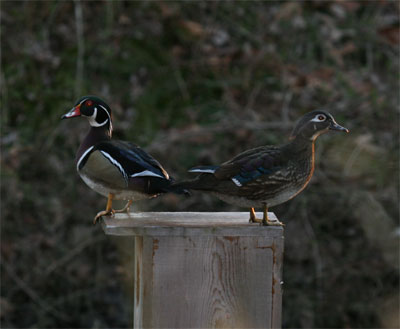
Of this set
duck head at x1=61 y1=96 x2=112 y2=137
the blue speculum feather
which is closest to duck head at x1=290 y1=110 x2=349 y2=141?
the blue speculum feather

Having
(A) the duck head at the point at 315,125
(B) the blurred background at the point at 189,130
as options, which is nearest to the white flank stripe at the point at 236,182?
(A) the duck head at the point at 315,125

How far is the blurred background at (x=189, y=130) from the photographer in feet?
17.3

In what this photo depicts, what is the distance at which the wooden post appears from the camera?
2.43 meters

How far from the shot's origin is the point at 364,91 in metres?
6.02

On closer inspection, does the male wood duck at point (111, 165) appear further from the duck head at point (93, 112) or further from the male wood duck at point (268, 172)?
the male wood duck at point (268, 172)

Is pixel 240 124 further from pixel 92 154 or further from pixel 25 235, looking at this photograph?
pixel 92 154

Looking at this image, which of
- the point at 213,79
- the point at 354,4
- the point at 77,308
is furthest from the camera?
the point at 354,4

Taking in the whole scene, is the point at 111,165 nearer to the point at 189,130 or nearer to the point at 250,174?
the point at 250,174

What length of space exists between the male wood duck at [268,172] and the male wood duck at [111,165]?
16 centimetres

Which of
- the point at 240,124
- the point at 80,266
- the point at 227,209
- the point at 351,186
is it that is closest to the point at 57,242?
the point at 80,266

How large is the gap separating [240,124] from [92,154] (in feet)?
9.80

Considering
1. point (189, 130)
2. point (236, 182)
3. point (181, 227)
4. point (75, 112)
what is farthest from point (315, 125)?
point (189, 130)

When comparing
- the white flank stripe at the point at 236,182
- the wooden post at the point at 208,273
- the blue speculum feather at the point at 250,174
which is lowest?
the wooden post at the point at 208,273

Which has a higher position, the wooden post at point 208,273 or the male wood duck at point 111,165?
the male wood duck at point 111,165
